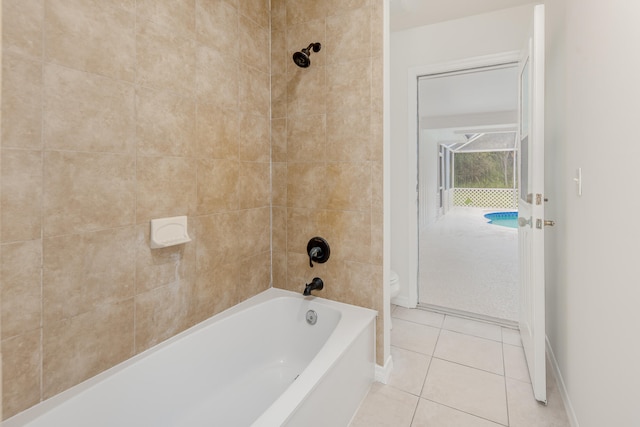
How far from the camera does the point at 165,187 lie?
4.66 feet

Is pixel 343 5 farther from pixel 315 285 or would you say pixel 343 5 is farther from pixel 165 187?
pixel 315 285

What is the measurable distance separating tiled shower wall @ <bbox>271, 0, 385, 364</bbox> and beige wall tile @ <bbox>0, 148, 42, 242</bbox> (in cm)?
126

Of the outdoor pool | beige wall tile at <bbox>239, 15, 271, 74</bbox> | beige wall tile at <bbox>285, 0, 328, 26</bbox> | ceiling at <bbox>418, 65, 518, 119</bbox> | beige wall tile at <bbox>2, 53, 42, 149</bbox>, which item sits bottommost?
the outdoor pool

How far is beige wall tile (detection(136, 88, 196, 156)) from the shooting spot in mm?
1319

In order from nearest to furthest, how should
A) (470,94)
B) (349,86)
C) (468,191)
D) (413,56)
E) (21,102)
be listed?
(21,102)
(349,86)
(413,56)
(470,94)
(468,191)

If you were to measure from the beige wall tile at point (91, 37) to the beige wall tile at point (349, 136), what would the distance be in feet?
3.44

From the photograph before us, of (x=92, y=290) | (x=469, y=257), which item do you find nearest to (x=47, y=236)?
(x=92, y=290)

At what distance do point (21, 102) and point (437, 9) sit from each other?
262 centimetres

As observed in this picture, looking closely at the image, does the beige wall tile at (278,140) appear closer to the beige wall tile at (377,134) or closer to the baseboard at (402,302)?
the beige wall tile at (377,134)

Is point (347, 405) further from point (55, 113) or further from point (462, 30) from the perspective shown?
point (462, 30)

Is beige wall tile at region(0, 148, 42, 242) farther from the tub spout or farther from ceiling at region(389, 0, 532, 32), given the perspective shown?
ceiling at region(389, 0, 532, 32)

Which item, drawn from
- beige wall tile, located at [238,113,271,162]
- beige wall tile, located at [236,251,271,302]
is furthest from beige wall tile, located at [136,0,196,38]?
beige wall tile, located at [236,251,271,302]

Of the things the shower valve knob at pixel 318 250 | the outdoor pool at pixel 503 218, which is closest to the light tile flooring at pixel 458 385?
the shower valve knob at pixel 318 250

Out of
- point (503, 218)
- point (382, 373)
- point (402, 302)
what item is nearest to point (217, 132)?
point (382, 373)
